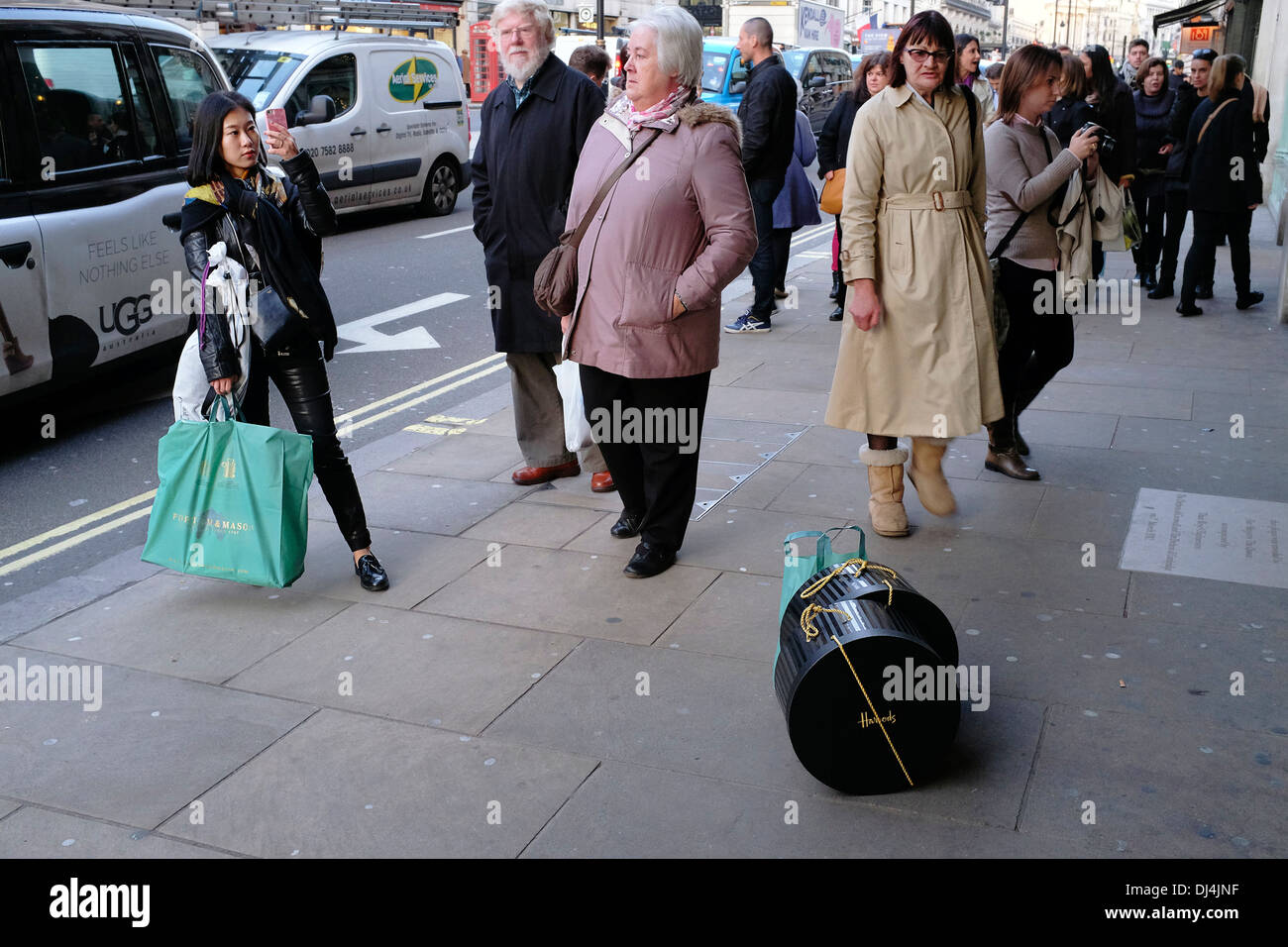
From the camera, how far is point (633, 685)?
3713 mm

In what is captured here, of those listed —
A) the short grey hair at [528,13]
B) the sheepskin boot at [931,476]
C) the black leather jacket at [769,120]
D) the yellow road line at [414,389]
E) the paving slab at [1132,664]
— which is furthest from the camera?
the black leather jacket at [769,120]

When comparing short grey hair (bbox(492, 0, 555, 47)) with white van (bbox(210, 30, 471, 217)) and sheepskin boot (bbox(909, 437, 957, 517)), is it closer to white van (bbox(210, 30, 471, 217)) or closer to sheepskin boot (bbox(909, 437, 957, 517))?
sheepskin boot (bbox(909, 437, 957, 517))

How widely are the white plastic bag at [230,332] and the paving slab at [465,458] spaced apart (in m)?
1.62

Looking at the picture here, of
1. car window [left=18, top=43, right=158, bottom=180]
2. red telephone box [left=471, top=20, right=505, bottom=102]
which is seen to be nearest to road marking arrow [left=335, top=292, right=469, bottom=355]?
car window [left=18, top=43, right=158, bottom=180]

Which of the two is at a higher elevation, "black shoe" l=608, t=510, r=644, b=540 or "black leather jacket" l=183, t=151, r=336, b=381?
"black leather jacket" l=183, t=151, r=336, b=381

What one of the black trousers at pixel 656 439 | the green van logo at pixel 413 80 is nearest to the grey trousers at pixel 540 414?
the black trousers at pixel 656 439

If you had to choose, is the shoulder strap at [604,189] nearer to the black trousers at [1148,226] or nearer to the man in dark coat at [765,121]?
the man in dark coat at [765,121]

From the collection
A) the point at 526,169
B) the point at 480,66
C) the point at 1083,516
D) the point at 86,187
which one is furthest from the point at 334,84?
the point at 480,66

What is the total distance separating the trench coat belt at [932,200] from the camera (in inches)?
179

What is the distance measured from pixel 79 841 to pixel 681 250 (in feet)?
8.24

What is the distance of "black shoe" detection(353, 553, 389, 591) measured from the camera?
178 inches
